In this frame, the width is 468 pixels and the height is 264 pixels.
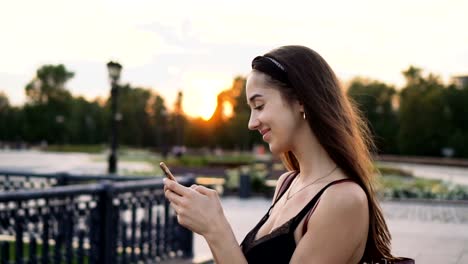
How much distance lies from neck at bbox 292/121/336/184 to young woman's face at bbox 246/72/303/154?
1.1 inches

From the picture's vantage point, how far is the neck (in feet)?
6.14

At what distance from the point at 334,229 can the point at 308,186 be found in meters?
0.23

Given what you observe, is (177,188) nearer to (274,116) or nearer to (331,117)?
(274,116)

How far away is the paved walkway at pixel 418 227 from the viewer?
10352mm

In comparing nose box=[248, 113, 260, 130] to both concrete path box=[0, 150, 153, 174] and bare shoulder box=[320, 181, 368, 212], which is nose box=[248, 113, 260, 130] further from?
concrete path box=[0, 150, 153, 174]

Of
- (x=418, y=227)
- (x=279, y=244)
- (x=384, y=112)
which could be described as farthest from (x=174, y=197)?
(x=384, y=112)

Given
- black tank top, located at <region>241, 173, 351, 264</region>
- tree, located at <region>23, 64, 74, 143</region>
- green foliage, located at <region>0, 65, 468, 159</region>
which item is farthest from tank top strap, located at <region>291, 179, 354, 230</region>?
tree, located at <region>23, 64, 74, 143</region>

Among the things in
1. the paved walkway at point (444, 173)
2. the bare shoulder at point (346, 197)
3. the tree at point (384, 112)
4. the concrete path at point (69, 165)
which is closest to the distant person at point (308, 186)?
the bare shoulder at point (346, 197)

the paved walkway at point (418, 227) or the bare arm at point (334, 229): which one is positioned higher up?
the bare arm at point (334, 229)

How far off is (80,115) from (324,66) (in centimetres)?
9826

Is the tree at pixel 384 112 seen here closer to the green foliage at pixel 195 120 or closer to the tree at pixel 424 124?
the green foliage at pixel 195 120

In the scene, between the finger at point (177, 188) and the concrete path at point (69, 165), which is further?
the concrete path at point (69, 165)

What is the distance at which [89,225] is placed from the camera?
6.89m

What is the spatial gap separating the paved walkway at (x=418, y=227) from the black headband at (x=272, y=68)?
743cm
